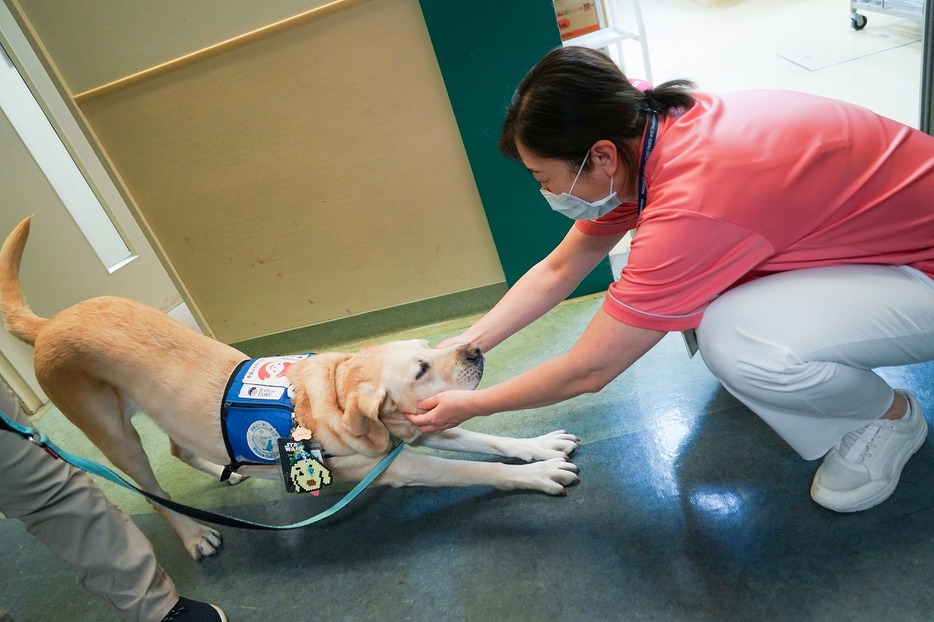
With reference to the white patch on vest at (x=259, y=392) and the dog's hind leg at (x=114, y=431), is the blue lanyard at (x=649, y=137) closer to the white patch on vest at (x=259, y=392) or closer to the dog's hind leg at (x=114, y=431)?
the white patch on vest at (x=259, y=392)

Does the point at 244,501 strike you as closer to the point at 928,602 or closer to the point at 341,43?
the point at 341,43

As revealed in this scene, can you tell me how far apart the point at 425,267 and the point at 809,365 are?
2073mm

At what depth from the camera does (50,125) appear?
4.07 metres

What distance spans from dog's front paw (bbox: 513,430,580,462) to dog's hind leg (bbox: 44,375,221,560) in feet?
3.84

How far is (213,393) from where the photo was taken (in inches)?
76.9

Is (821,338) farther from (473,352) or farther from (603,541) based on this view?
(473,352)

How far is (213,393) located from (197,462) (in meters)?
0.59

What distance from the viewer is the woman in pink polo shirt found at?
128 centimetres

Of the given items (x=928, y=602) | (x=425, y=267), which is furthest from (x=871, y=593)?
(x=425, y=267)

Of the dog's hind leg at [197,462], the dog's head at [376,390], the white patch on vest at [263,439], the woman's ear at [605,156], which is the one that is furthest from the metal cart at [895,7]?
the dog's hind leg at [197,462]

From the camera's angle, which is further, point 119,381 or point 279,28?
point 279,28

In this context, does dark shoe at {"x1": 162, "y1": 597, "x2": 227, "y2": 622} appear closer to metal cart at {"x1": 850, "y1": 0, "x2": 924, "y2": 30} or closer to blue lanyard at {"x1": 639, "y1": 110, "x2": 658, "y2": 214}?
blue lanyard at {"x1": 639, "y1": 110, "x2": 658, "y2": 214}

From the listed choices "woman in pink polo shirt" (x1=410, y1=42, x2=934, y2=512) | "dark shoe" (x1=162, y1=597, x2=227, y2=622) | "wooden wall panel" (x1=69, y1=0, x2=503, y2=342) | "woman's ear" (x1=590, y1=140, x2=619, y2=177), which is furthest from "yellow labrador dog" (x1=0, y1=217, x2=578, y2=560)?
"wooden wall panel" (x1=69, y1=0, x2=503, y2=342)

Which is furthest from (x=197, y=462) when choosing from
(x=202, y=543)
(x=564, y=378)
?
(x=564, y=378)
